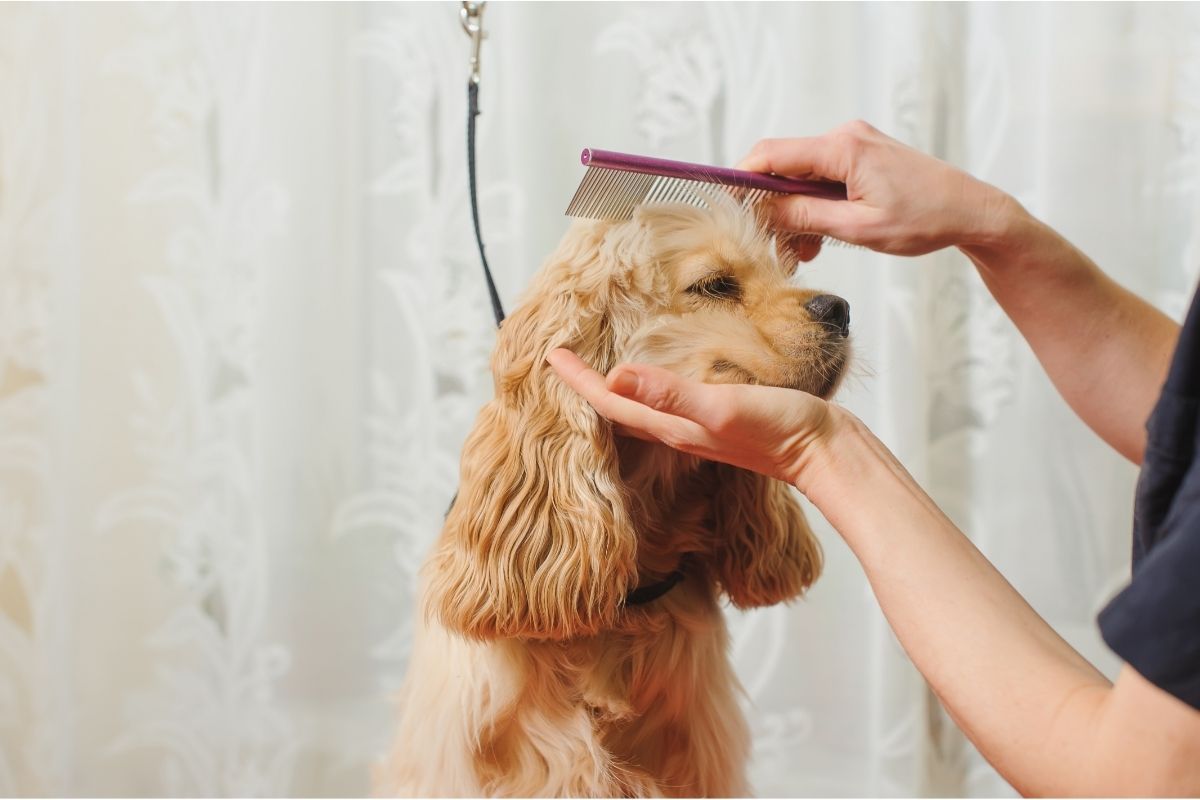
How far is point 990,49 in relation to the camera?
59.3 inches

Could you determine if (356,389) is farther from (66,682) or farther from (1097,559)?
(1097,559)

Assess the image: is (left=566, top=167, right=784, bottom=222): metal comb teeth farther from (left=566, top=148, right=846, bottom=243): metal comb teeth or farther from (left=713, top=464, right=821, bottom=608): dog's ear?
(left=713, top=464, right=821, bottom=608): dog's ear

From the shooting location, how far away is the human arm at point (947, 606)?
61cm

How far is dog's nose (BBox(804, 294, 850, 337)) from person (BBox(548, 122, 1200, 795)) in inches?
4.3

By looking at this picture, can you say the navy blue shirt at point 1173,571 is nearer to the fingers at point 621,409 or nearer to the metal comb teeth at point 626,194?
the fingers at point 621,409

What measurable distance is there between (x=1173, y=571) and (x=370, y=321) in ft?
4.39

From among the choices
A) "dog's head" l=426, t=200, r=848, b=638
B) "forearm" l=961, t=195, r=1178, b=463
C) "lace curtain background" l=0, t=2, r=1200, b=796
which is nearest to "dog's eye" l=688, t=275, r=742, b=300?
"dog's head" l=426, t=200, r=848, b=638

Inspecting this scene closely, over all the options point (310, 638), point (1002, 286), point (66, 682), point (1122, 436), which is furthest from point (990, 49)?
point (66, 682)

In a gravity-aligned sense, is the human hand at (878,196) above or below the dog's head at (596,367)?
above

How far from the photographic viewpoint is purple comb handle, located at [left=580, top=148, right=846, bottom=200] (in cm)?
→ 87

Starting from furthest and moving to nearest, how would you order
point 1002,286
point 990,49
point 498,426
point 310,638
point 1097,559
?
point 310,638 → point 1097,559 → point 990,49 → point 1002,286 → point 498,426

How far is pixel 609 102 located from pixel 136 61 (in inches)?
32.3

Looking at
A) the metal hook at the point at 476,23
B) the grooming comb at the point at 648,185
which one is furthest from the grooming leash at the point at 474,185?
the grooming comb at the point at 648,185

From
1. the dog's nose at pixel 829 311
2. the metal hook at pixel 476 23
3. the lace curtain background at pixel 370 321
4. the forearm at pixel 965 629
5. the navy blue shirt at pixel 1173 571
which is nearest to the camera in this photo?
the navy blue shirt at pixel 1173 571
